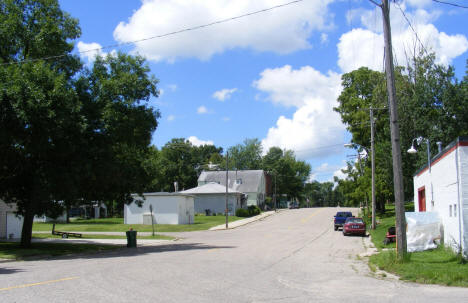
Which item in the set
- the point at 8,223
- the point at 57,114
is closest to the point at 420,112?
the point at 57,114

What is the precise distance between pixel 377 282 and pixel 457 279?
1970mm

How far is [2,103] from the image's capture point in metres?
19.5

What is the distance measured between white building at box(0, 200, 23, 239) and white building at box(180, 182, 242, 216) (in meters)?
30.4

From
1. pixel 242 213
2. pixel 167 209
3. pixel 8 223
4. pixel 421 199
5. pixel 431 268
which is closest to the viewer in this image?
pixel 431 268

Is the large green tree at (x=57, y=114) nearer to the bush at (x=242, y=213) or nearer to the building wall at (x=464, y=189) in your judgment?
the building wall at (x=464, y=189)

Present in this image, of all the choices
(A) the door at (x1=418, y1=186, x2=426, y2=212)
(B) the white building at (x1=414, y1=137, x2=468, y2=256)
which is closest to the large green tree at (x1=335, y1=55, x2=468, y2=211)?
(A) the door at (x1=418, y1=186, x2=426, y2=212)

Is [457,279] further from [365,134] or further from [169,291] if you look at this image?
[365,134]

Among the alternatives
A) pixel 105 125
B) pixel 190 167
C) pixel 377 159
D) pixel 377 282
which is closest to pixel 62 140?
pixel 105 125

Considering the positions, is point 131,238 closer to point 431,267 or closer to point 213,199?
point 431,267

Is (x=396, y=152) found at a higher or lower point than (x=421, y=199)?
higher

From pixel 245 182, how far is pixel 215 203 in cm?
1609

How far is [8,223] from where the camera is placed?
34750 millimetres

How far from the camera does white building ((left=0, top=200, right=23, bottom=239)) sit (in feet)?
111

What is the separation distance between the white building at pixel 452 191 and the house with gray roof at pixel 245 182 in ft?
189
